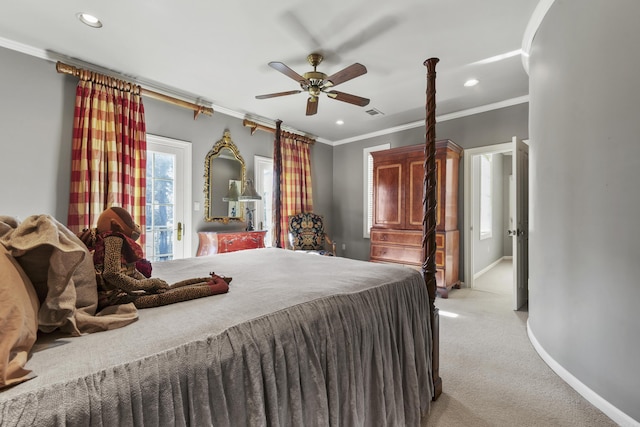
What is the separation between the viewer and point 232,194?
13.4 feet

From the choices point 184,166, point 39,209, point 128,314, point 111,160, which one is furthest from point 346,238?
point 128,314

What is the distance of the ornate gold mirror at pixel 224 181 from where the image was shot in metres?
3.84

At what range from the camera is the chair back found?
466 cm

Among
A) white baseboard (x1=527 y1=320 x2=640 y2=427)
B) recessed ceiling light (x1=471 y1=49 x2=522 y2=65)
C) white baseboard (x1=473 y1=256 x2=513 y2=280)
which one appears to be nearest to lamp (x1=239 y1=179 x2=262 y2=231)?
recessed ceiling light (x1=471 y1=49 x2=522 y2=65)

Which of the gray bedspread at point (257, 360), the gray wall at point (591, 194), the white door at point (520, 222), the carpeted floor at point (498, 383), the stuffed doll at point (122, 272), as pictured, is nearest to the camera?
the gray bedspread at point (257, 360)

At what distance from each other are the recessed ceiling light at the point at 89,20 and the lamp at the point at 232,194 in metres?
2.20

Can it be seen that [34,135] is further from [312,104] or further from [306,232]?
[306,232]

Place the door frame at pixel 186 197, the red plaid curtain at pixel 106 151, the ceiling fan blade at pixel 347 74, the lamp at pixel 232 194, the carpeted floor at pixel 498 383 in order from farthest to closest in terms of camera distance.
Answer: the lamp at pixel 232 194 → the door frame at pixel 186 197 → the red plaid curtain at pixel 106 151 → the ceiling fan blade at pixel 347 74 → the carpeted floor at pixel 498 383

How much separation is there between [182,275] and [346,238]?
168 inches

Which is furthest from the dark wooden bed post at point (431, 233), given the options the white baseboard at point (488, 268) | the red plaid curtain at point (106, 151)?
the white baseboard at point (488, 268)

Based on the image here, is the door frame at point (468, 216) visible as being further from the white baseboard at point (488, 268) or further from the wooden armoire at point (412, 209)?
the white baseboard at point (488, 268)

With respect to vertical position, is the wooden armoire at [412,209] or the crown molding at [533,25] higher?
the crown molding at [533,25]

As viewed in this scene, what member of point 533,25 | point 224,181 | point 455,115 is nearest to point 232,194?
point 224,181

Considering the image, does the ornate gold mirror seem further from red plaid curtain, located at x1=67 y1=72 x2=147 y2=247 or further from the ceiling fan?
the ceiling fan
